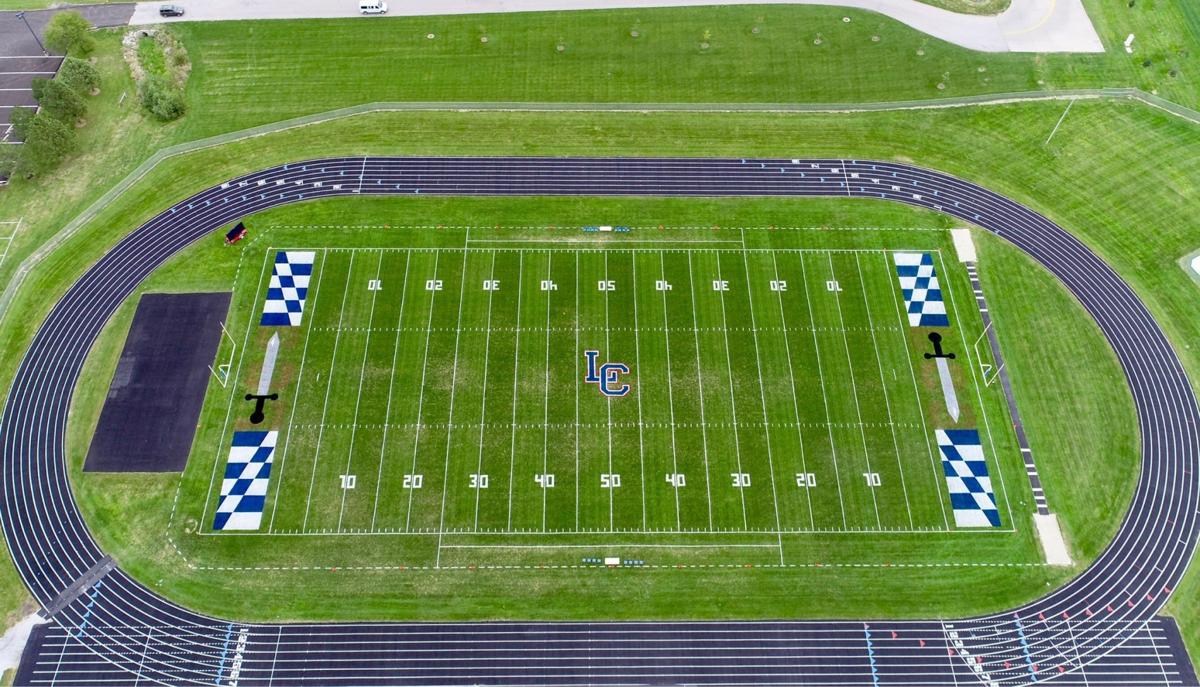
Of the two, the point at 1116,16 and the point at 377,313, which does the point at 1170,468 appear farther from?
the point at 377,313

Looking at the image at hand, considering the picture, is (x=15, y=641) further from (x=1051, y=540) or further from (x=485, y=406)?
(x=1051, y=540)

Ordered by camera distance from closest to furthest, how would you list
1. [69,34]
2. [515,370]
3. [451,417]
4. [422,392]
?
[451,417]
[422,392]
[515,370]
[69,34]

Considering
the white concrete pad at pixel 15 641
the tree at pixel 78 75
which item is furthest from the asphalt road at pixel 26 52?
the white concrete pad at pixel 15 641

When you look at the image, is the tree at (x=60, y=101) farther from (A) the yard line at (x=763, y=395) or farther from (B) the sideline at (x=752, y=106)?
(A) the yard line at (x=763, y=395)

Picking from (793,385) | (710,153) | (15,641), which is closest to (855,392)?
(793,385)

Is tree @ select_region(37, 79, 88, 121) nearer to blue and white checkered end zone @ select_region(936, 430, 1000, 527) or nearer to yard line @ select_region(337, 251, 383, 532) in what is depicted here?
yard line @ select_region(337, 251, 383, 532)

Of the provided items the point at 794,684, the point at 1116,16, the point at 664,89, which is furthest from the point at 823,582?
the point at 1116,16
